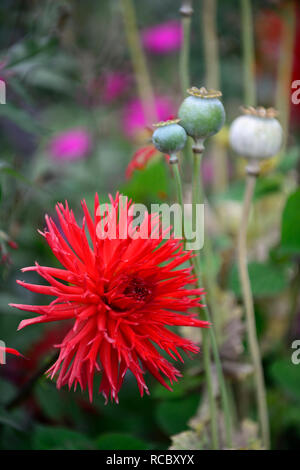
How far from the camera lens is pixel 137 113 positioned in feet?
3.04

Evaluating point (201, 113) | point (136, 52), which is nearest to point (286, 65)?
point (136, 52)

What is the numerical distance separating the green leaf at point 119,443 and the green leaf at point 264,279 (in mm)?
152

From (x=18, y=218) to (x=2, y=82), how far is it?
19 centimetres

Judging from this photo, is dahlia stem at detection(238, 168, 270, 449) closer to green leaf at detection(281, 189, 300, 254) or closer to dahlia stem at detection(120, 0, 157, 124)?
green leaf at detection(281, 189, 300, 254)

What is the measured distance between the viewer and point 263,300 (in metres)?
0.57

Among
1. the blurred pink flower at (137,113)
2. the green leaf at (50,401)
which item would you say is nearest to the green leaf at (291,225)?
the green leaf at (50,401)

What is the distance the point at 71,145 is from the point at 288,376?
599 millimetres

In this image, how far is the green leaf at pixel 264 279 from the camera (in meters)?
0.43

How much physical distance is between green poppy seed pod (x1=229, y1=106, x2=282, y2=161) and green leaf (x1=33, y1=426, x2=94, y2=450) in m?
0.24

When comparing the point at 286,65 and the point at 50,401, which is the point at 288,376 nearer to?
the point at 50,401

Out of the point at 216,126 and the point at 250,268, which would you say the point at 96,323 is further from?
the point at 250,268

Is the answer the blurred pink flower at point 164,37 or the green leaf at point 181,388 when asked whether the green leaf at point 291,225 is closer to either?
the green leaf at point 181,388

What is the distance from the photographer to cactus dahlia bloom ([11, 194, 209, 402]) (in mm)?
266
